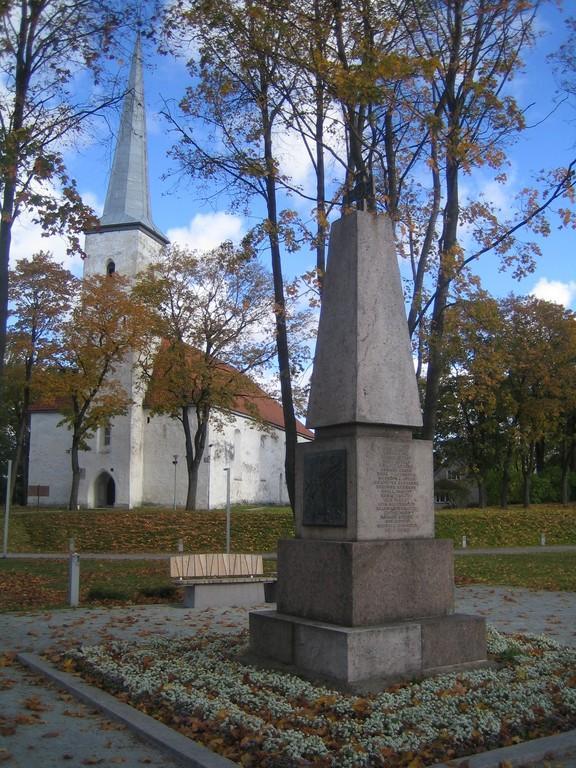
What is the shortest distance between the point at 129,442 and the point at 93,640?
128 feet

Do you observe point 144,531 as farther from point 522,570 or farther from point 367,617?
point 367,617

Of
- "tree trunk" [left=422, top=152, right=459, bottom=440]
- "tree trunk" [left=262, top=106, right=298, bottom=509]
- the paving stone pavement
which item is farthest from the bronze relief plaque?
"tree trunk" [left=422, top=152, right=459, bottom=440]

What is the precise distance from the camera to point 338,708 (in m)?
5.47

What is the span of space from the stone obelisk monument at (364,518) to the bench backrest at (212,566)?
6.02m

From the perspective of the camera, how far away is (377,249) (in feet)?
24.7

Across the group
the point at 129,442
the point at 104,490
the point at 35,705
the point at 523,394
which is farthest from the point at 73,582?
the point at 104,490

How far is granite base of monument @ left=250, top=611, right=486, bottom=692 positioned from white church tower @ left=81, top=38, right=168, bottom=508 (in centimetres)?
3936

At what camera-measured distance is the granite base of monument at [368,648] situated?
6.04 metres

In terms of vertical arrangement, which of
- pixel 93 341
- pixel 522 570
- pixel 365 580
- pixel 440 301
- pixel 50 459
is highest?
pixel 93 341

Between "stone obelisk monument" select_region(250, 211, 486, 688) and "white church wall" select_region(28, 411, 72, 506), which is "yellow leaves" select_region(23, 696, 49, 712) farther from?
"white church wall" select_region(28, 411, 72, 506)

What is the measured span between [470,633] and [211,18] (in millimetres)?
9584

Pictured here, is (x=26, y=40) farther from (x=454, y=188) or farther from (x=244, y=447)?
(x=244, y=447)

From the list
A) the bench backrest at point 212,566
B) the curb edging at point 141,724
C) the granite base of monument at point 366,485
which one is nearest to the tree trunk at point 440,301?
the bench backrest at point 212,566

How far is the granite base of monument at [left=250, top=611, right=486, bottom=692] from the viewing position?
19.8 feet
